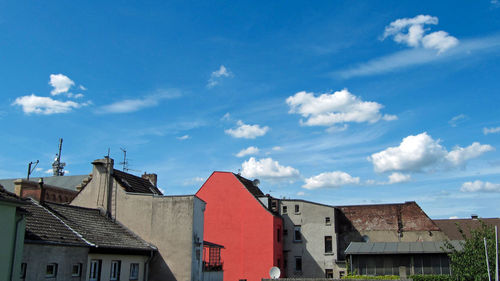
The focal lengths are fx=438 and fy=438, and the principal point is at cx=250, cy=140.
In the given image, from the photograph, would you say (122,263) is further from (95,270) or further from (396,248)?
(396,248)

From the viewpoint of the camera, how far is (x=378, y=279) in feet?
115

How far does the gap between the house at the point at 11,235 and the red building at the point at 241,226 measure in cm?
2813

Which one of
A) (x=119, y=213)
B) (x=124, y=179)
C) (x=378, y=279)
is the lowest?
(x=378, y=279)

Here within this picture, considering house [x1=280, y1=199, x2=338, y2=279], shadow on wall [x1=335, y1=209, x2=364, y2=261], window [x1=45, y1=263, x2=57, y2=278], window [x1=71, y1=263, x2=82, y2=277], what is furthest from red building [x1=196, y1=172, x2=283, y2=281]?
window [x1=45, y1=263, x2=57, y2=278]

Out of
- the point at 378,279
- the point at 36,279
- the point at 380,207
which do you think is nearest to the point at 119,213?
the point at 36,279

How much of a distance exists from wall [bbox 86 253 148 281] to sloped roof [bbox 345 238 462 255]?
20.3 m

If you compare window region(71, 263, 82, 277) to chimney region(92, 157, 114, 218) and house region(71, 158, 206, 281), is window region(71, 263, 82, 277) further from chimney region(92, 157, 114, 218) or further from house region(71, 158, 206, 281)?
chimney region(92, 157, 114, 218)

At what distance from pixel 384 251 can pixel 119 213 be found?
23.6 meters

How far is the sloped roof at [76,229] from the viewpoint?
20.8 m

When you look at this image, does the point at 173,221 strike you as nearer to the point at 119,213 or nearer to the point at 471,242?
the point at 119,213

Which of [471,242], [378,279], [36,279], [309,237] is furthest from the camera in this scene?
[309,237]

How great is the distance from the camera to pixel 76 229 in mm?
23562

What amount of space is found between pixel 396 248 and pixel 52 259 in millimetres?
30195

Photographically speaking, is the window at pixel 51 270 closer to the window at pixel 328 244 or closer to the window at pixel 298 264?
the window at pixel 298 264
